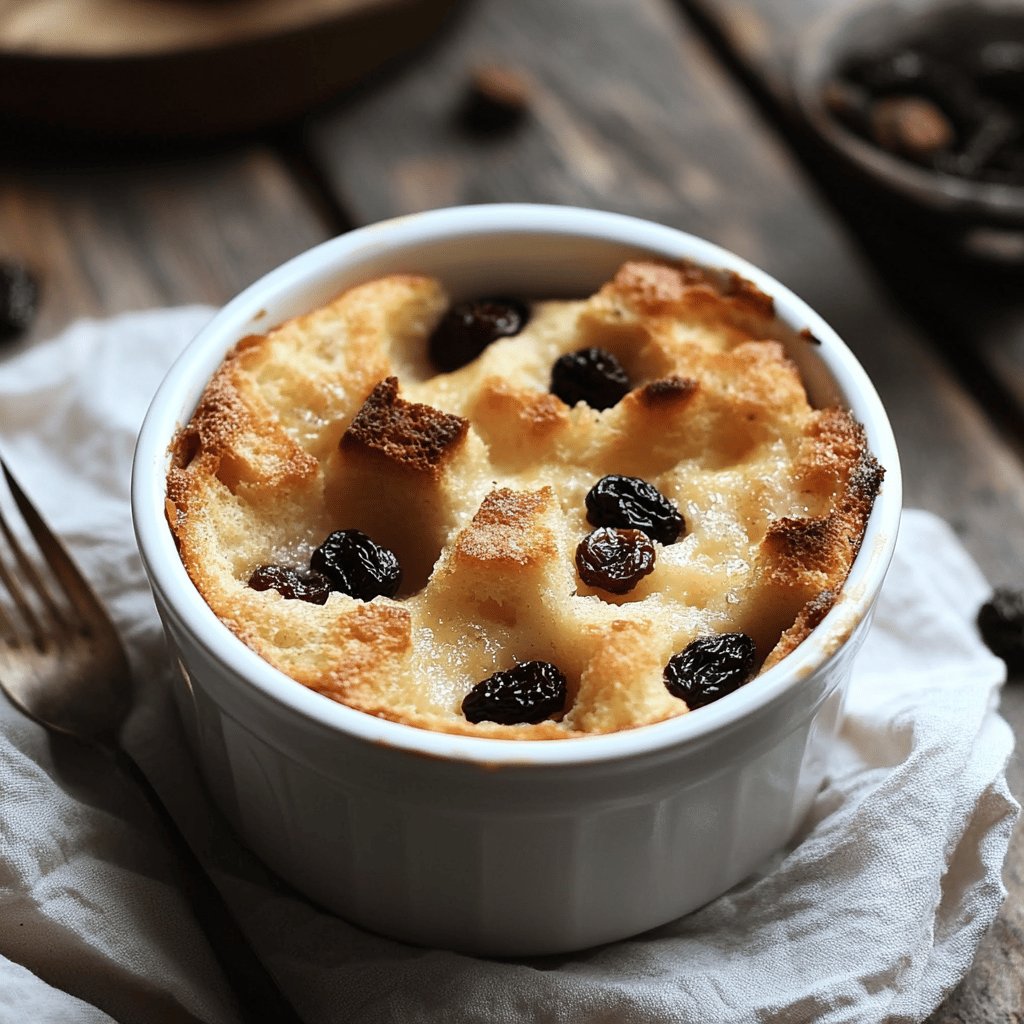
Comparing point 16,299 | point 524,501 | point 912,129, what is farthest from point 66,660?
point 912,129

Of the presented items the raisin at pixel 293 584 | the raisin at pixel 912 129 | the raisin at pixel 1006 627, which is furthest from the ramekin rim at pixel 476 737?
the raisin at pixel 912 129

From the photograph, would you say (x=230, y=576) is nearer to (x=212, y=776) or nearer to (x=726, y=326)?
(x=212, y=776)

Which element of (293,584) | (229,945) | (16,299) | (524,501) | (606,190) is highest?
(524,501)

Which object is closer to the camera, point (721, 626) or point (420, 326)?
point (721, 626)

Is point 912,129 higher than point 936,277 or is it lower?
higher

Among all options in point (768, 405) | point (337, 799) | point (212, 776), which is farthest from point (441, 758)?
point (768, 405)

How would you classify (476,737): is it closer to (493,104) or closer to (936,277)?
(936,277)
